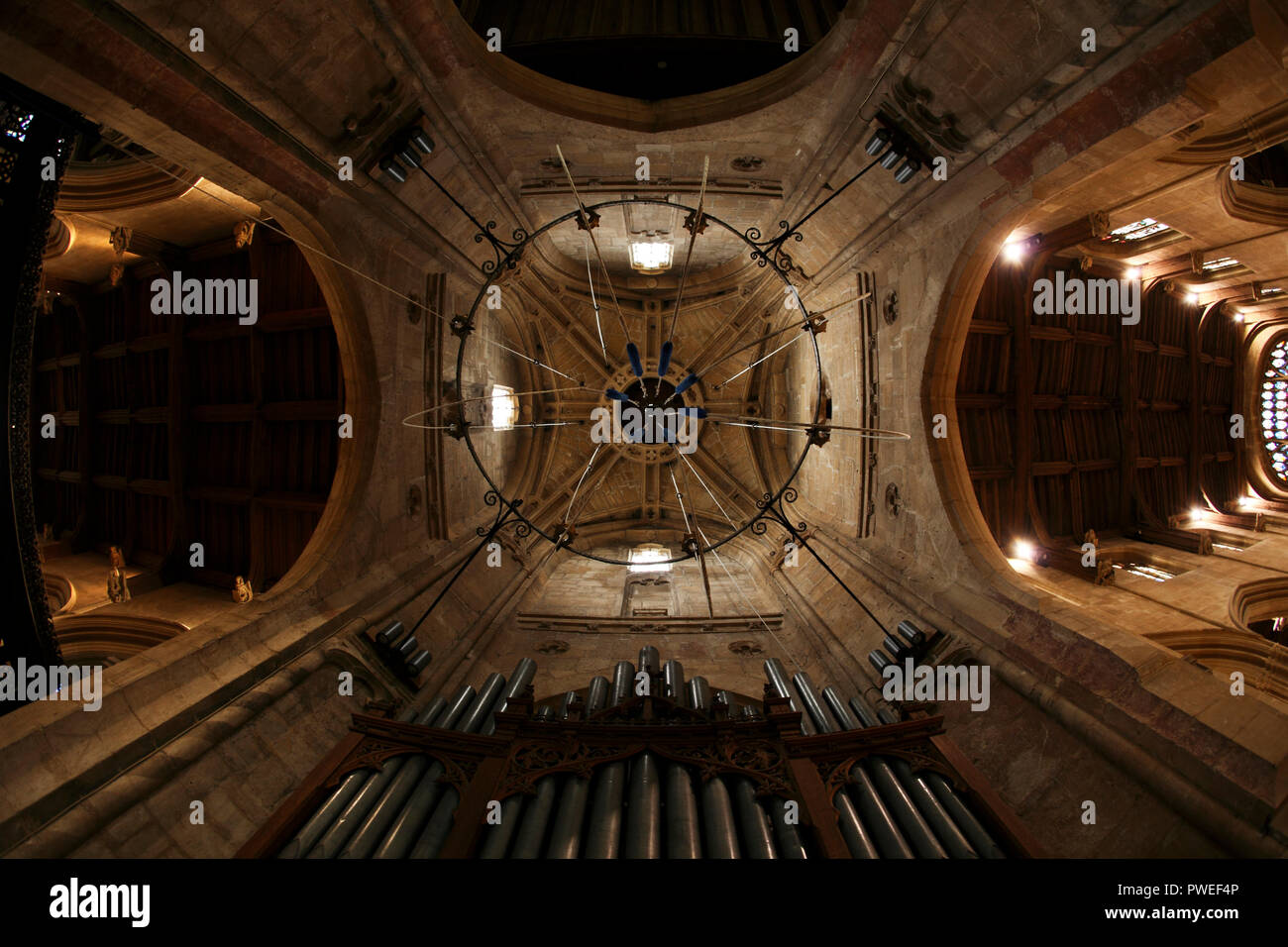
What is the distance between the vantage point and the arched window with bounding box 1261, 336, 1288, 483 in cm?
1650

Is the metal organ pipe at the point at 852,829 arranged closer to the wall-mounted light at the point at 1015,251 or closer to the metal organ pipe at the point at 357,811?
the metal organ pipe at the point at 357,811

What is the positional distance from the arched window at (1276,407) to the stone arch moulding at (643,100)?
1817 centimetres

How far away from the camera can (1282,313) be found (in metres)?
15.9

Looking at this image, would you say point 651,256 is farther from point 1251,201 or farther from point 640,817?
point 640,817

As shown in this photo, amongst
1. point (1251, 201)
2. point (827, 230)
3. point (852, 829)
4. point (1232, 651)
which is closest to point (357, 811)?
point (852, 829)

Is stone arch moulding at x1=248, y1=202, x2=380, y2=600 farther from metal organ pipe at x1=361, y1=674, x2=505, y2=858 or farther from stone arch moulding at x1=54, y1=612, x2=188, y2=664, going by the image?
stone arch moulding at x1=54, y1=612, x2=188, y2=664

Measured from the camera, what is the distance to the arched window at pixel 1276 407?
16.5 meters

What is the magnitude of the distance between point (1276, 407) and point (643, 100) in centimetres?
2027

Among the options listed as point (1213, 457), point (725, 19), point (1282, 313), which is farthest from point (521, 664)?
point (1282, 313)

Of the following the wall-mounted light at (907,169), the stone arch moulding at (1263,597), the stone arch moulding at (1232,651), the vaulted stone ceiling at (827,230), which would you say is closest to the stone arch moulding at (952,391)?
the vaulted stone ceiling at (827,230)

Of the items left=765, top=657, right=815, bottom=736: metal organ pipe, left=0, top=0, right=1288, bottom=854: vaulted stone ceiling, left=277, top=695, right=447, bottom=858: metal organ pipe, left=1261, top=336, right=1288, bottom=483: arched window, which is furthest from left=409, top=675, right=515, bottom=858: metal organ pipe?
left=1261, top=336, right=1288, bottom=483: arched window

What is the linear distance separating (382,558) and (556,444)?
872cm

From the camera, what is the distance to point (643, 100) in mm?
9539

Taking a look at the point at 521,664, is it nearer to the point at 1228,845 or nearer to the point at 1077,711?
the point at 1077,711
